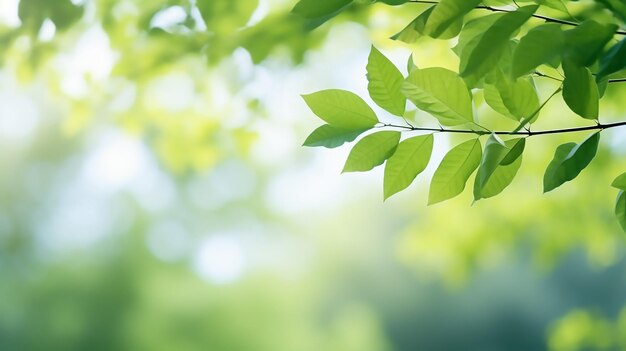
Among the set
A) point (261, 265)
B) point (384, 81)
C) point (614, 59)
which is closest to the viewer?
point (614, 59)

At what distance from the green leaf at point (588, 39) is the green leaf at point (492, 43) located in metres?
0.04

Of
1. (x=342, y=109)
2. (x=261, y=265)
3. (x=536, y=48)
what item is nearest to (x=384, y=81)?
(x=342, y=109)

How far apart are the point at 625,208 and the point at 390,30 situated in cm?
133

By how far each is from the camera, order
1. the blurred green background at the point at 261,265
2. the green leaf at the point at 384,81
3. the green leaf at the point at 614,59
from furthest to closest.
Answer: the blurred green background at the point at 261,265, the green leaf at the point at 384,81, the green leaf at the point at 614,59

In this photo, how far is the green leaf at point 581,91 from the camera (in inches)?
19.6

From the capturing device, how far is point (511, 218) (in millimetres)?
2814

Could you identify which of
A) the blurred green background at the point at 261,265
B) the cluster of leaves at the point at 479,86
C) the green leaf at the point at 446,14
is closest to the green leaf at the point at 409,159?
the cluster of leaves at the point at 479,86

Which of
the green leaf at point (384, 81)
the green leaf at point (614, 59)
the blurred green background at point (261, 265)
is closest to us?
the green leaf at point (614, 59)

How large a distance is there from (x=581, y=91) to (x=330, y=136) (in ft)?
0.71

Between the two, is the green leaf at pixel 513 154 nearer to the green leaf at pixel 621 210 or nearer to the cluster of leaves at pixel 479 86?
the cluster of leaves at pixel 479 86

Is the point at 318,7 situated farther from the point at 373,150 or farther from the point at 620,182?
the point at 620,182

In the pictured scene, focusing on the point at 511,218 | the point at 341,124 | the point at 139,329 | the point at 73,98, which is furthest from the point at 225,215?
the point at 341,124

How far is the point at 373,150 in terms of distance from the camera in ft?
1.94

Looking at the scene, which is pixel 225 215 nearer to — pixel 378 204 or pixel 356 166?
pixel 378 204
